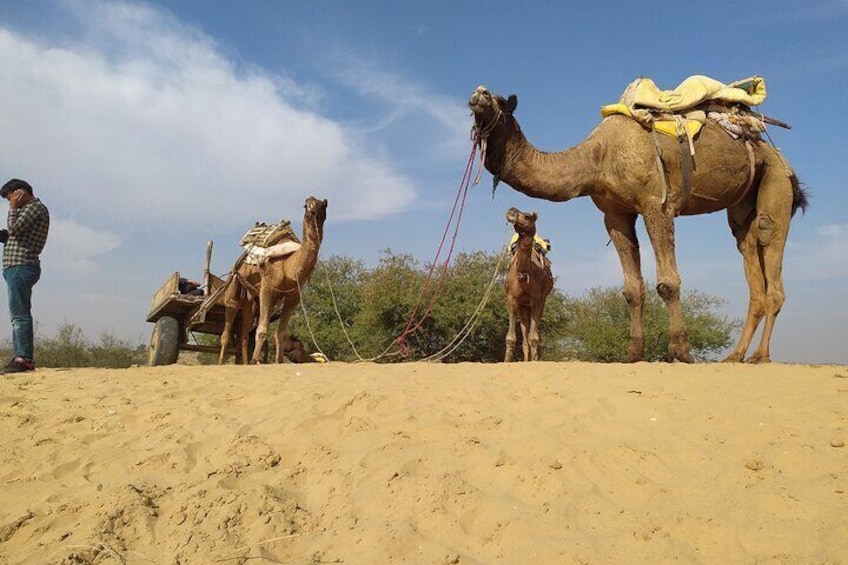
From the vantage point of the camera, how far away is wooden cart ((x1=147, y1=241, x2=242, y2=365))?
1052 cm

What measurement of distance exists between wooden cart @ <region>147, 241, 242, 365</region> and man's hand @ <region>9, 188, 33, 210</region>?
3438 mm

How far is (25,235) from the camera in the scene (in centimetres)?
720

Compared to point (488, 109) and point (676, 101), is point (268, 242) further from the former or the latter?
point (676, 101)

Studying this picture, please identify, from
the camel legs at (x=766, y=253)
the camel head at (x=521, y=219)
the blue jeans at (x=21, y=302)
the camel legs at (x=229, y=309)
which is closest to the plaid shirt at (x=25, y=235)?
the blue jeans at (x=21, y=302)

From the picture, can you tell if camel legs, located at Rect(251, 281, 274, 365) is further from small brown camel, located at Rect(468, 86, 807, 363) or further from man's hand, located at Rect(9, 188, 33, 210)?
small brown camel, located at Rect(468, 86, 807, 363)

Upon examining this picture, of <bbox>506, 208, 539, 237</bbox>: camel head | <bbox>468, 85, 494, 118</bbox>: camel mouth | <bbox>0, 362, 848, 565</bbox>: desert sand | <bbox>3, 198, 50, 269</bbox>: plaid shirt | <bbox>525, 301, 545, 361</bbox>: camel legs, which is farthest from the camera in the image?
<bbox>525, 301, 545, 361</bbox>: camel legs


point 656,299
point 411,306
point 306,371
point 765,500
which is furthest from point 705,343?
point 765,500

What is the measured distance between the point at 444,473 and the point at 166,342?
8706 mm

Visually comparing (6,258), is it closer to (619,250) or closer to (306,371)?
(306,371)

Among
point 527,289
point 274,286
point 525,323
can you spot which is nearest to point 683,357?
point 527,289

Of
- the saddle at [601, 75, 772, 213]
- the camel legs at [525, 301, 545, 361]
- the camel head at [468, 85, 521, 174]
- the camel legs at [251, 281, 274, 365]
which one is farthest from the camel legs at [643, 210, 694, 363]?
the camel legs at [251, 281, 274, 365]

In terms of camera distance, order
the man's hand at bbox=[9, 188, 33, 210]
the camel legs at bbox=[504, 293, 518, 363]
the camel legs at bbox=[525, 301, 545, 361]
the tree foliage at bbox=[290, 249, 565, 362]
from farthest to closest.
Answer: the tree foliage at bbox=[290, 249, 565, 362] < the camel legs at bbox=[525, 301, 545, 361] < the camel legs at bbox=[504, 293, 518, 363] < the man's hand at bbox=[9, 188, 33, 210]

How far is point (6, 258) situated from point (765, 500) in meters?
8.18

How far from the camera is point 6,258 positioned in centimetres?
713
